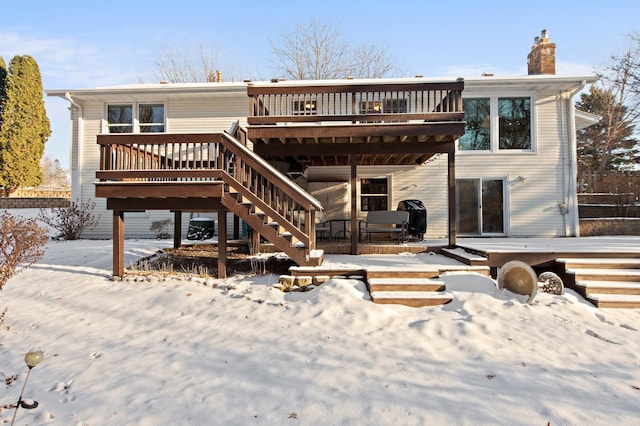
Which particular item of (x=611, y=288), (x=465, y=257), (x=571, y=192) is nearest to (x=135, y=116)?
(x=465, y=257)

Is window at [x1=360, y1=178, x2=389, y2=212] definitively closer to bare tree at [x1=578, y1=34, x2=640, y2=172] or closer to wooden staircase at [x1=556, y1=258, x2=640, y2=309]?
wooden staircase at [x1=556, y1=258, x2=640, y2=309]

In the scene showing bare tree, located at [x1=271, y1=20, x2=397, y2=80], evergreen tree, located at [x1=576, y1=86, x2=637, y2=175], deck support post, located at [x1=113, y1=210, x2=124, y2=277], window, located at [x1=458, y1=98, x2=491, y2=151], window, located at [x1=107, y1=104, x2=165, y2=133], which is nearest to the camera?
deck support post, located at [x1=113, y1=210, x2=124, y2=277]

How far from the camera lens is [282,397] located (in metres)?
2.85

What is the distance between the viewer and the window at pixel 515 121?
11211 millimetres

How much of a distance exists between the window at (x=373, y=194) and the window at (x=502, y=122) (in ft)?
10.5

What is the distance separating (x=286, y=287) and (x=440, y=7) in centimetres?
1091

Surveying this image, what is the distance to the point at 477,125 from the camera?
37.0 feet

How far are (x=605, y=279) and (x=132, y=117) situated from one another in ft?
42.4

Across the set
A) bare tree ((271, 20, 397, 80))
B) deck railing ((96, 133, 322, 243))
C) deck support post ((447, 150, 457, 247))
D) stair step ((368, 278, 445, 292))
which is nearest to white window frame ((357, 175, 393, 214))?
deck support post ((447, 150, 457, 247))

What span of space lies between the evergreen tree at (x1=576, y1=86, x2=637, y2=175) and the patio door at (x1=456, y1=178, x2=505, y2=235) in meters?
15.9

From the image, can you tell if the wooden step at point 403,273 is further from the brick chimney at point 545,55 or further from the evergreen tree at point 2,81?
the evergreen tree at point 2,81

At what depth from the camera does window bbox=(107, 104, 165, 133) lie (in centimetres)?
1193

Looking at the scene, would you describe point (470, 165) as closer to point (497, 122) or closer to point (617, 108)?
point (497, 122)

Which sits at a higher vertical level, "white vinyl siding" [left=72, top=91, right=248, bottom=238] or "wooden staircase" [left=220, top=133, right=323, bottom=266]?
"white vinyl siding" [left=72, top=91, right=248, bottom=238]
